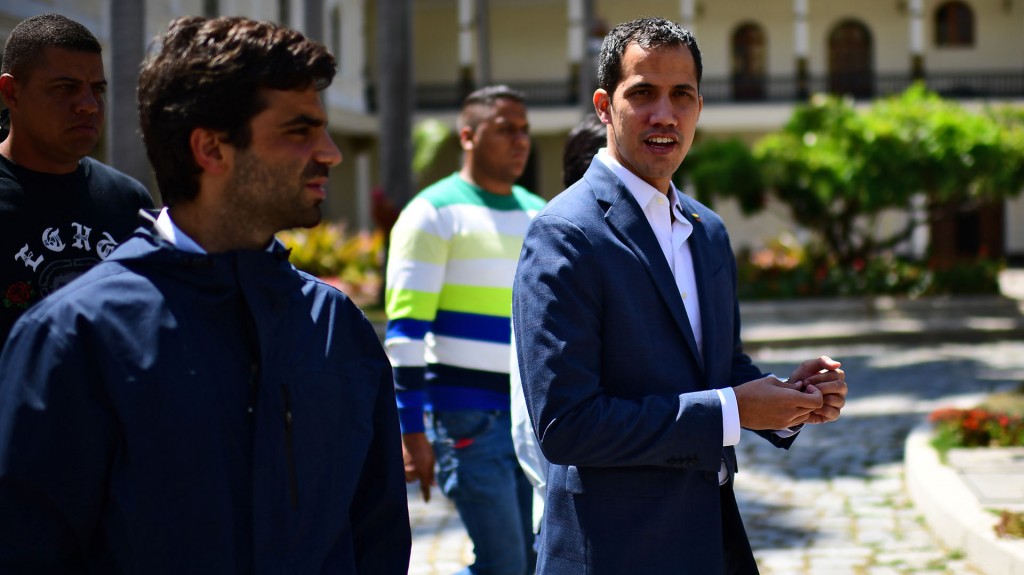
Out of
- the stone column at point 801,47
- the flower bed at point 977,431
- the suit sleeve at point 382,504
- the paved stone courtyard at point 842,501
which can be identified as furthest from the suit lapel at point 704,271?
the stone column at point 801,47

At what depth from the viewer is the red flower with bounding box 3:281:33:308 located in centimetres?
258

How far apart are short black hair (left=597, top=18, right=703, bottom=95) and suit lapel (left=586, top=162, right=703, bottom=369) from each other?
0.23 meters

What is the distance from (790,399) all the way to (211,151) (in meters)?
1.26

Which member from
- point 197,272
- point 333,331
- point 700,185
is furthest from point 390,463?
point 700,185

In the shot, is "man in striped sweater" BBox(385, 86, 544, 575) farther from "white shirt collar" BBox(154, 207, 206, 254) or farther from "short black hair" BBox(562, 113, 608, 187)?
"white shirt collar" BBox(154, 207, 206, 254)

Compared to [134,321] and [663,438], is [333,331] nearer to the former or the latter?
[134,321]

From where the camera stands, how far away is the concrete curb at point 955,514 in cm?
525

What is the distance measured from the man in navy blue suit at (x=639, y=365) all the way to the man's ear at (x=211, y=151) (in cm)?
79

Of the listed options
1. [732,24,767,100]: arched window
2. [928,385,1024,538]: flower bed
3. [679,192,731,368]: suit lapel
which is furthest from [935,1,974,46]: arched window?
[679,192,731,368]: suit lapel

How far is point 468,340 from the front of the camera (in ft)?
13.4

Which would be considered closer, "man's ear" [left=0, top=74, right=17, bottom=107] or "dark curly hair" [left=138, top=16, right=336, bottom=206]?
"dark curly hair" [left=138, top=16, right=336, bottom=206]

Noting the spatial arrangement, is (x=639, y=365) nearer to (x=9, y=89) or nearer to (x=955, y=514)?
(x=9, y=89)

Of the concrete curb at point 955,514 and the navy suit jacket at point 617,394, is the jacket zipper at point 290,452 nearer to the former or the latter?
the navy suit jacket at point 617,394

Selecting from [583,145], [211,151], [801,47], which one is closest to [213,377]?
[211,151]
